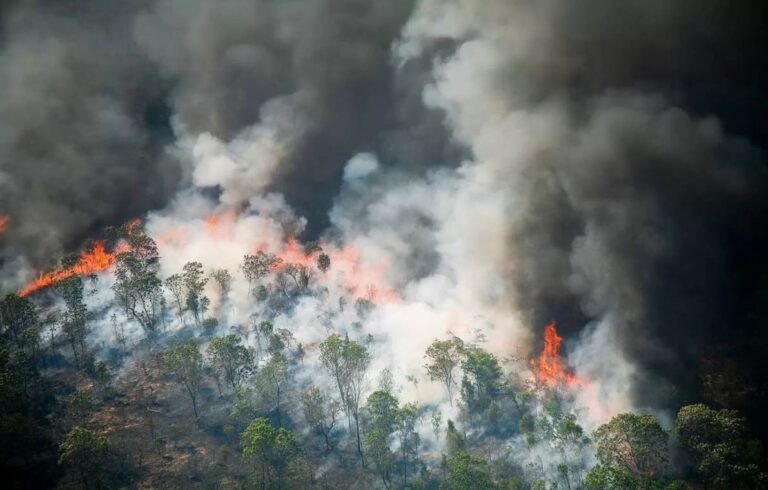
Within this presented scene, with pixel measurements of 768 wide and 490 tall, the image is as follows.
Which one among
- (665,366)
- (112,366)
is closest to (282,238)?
(112,366)

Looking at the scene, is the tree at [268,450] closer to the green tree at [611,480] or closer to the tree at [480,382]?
the tree at [480,382]

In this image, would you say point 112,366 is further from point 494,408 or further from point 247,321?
point 494,408

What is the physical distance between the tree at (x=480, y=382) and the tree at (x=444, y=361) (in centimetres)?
234

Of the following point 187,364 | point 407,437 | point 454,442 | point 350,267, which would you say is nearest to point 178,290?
point 187,364

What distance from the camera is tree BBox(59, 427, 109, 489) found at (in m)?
74.7

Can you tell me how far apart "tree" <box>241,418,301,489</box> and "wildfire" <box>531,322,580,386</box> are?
54.1 metres

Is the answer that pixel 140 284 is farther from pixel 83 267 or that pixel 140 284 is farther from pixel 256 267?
pixel 256 267

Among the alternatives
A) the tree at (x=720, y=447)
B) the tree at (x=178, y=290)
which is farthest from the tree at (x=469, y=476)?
the tree at (x=178, y=290)

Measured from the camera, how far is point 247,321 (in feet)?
411

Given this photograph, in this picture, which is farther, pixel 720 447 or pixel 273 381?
pixel 273 381

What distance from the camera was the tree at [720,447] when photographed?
2638 inches

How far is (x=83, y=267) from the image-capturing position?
447 feet

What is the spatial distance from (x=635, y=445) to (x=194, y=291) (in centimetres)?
10088

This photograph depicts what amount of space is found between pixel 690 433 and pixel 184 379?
3535 inches
